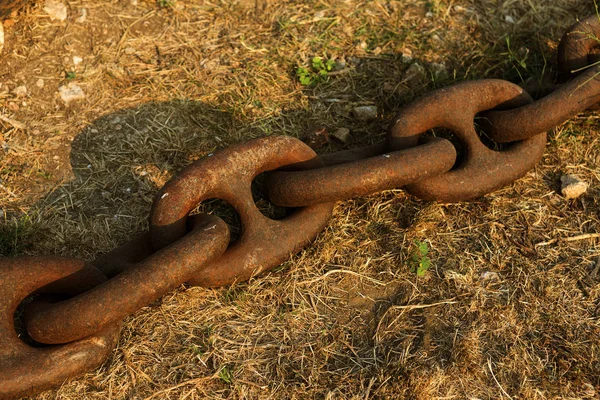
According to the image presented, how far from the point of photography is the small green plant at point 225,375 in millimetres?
2969

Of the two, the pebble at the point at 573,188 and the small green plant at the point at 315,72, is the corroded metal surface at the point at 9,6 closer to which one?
the small green plant at the point at 315,72

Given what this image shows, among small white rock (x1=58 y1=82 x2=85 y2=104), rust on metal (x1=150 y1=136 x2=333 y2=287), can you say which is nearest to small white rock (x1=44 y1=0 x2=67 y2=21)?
small white rock (x1=58 y1=82 x2=85 y2=104)

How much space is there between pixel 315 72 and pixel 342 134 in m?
0.50

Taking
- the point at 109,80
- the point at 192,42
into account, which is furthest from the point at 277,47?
the point at 109,80

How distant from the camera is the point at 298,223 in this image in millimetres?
3305

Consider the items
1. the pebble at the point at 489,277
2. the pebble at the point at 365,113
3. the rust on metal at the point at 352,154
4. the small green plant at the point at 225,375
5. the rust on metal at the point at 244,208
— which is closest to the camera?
the small green plant at the point at 225,375

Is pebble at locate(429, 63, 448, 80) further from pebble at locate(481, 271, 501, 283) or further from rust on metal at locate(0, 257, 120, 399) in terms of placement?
rust on metal at locate(0, 257, 120, 399)

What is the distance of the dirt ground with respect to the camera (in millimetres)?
3014

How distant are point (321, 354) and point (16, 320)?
1408 millimetres

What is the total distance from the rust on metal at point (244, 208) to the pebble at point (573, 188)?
52.2 inches

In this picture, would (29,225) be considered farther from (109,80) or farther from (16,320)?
(109,80)

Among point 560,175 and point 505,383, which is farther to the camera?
point 560,175

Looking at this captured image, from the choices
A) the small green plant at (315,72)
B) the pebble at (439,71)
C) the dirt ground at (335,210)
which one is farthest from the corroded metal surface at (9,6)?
the pebble at (439,71)

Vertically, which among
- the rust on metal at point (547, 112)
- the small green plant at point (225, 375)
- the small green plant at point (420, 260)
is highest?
the rust on metal at point (547, 112)
